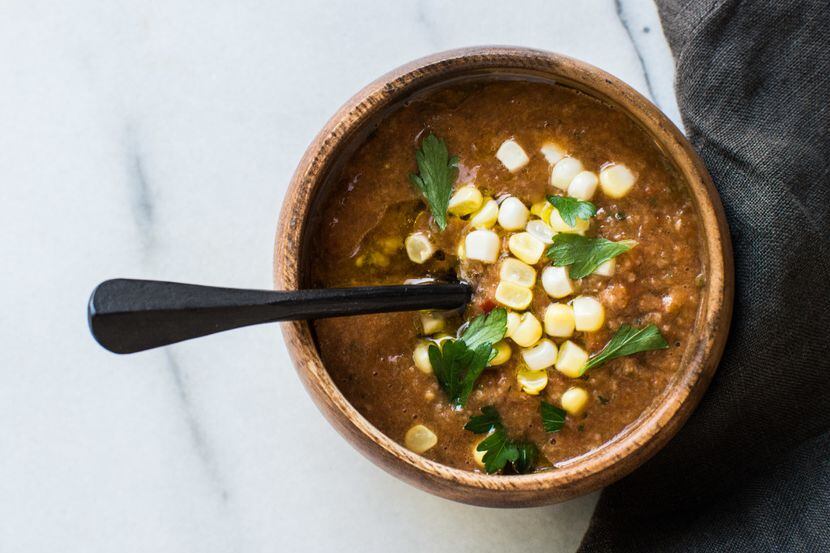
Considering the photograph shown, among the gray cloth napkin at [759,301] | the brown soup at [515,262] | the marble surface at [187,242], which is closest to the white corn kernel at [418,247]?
the brown soup at [515,262]

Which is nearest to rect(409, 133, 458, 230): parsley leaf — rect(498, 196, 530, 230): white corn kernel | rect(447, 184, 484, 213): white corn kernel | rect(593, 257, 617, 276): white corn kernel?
rect(447, 184, 484, 213): white corn kernel

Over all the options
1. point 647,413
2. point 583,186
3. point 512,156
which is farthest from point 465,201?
point 647,413

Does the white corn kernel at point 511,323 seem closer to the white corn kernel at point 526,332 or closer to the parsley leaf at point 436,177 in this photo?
the white corn kernel at point 526,332

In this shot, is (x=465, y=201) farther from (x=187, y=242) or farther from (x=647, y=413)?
(x=187, y=242)

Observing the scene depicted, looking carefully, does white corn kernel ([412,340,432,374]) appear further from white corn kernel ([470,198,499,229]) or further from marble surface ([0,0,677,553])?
marble surface ([0,0,677,553])

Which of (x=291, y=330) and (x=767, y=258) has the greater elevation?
(x=291, y=330)

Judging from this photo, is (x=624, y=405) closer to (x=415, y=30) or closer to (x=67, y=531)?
(x=415, y=30)

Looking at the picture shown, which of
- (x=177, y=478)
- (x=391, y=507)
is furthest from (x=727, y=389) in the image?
(x=177, y=478)
